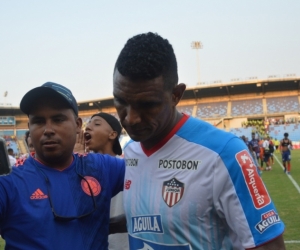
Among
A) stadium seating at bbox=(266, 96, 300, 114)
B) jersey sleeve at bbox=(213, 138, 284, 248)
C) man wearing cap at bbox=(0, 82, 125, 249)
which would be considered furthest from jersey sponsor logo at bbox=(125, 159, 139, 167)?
stadium seating at bbox=(266, 96, 300, 114)

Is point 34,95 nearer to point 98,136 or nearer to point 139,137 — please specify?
point 139,137

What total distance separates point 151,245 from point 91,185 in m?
0.55

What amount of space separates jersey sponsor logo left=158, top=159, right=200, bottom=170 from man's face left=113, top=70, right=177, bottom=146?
0.13 meters

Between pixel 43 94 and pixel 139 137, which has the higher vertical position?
pixel 43 94

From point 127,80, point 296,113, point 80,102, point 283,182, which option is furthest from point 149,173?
point 80,102

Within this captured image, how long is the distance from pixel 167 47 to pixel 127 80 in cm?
24

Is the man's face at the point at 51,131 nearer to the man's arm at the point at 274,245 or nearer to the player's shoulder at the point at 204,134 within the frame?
the player's shoulder at the point at 204,134

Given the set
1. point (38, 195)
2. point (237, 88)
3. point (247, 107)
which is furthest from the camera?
point (237, 88)

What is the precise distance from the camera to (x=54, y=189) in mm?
2004

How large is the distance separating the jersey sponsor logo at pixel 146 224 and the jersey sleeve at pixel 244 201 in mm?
278

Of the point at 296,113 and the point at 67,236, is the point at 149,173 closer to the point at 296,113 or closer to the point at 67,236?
the point at 67,236

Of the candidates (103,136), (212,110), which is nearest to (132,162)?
(103,136)

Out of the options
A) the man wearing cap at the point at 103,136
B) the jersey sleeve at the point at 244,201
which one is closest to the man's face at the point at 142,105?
the jersey sleeve at the point at 244,201

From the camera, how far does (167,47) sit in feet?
5.74
